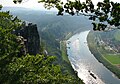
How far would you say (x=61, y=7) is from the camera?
12758 millimetres

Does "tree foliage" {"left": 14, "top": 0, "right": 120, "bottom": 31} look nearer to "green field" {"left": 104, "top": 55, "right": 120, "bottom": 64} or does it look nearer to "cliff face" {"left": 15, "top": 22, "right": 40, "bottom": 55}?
"cliff face" {"left": 15, "top": 22, "right": 40, "bottom": 55}

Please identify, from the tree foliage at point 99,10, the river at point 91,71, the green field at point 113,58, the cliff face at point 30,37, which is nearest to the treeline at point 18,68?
the tree foliage at point 99,10

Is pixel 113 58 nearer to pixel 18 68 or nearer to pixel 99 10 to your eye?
pixel 18 68

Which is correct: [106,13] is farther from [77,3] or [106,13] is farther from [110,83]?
[110,83]

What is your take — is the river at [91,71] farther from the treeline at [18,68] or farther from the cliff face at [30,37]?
the treeline at [18,68]

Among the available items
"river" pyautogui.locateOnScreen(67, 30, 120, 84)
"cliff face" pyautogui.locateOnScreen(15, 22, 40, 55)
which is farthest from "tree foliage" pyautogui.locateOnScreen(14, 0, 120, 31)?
"river" pyautogui.locateOnScreen(67, 30, 120, 84)

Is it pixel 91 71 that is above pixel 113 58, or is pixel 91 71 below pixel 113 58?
above

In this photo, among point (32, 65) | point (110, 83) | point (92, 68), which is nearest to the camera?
point (32, 65)

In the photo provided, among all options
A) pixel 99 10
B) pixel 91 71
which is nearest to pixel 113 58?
pixel 91 71

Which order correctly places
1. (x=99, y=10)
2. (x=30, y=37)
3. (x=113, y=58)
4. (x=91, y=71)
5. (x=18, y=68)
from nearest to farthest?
(x=99, y=10), (x=18, y=68), (x=30, y=37), (x=91, y=71), (x=113, y=58)

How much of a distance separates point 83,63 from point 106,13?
5600 inches

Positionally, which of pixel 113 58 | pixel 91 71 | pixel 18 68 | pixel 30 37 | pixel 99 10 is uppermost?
pixel 99 10

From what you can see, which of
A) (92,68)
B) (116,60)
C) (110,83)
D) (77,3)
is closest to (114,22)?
(77,3)

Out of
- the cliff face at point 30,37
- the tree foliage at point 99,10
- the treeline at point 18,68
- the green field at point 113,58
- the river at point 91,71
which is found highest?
the tree foliage at point 99,10
